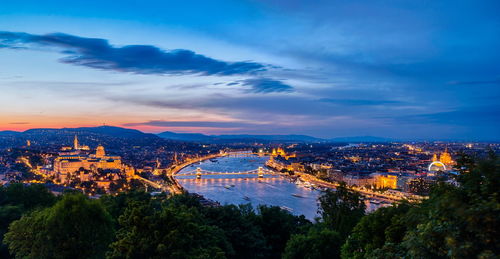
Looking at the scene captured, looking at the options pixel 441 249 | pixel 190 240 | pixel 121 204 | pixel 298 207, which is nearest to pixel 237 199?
pixel 298 207

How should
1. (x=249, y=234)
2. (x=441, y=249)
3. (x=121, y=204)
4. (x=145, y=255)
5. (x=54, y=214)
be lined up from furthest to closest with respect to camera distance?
(x=121, y=204) → (x=249, y=234) → (x=54, y=214) → (x=145, y=255) → (x=441, y=249)

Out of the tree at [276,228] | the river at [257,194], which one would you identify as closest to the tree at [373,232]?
the tree at [276,228]

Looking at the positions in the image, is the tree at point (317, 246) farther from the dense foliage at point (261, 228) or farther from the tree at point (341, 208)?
the tree at point (341, 208)

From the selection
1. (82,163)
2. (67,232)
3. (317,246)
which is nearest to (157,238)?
(67,232)

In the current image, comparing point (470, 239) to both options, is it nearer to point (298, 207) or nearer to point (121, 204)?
point (121, 204)

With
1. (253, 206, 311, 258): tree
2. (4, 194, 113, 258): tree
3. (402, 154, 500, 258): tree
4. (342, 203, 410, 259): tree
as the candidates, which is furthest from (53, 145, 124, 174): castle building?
(402, 154, 500, 258): tree
